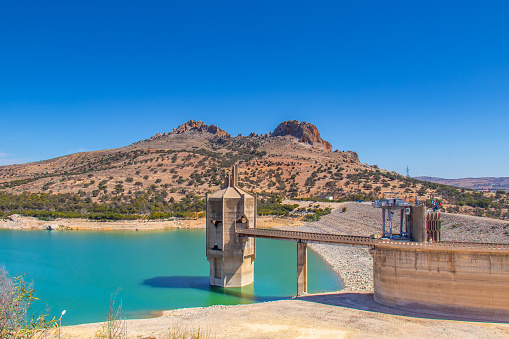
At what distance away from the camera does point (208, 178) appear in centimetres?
9181

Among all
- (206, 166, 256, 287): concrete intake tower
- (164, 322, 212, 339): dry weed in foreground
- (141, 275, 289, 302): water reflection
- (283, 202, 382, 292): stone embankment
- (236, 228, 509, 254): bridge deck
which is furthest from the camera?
(283, 202, 382, 292): stone embankment

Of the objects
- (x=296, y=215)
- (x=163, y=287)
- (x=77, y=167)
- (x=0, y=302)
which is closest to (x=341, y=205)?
(x=296, y=215)

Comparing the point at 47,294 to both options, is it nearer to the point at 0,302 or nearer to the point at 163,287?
the point at 163,287

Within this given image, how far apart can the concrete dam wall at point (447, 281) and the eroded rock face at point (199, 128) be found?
446 feet

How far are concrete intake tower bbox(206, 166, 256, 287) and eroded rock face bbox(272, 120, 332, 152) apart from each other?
361 ft

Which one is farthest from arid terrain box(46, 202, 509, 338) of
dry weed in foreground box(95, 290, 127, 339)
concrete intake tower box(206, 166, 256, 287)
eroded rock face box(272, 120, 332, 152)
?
eroded rock face box(272, 120, 332, 152)

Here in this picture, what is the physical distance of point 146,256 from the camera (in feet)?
130

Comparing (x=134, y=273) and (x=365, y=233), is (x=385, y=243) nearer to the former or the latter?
(x=134, y=273)

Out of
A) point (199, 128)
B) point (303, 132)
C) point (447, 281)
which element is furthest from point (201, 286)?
point (199, 128)

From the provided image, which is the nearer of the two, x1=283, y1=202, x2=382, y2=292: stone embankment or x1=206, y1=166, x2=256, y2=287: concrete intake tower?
x1=206, y1=166, x2=256, y2=287: concrete intake tower

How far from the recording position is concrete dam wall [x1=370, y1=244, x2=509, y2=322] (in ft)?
62.5

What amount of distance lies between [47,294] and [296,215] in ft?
160

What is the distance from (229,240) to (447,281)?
13.4 m

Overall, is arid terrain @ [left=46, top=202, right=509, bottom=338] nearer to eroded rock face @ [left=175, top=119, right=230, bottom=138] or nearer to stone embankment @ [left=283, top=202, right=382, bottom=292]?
stone embankment @ [left=283, top=202, right=382, bottom=292]
